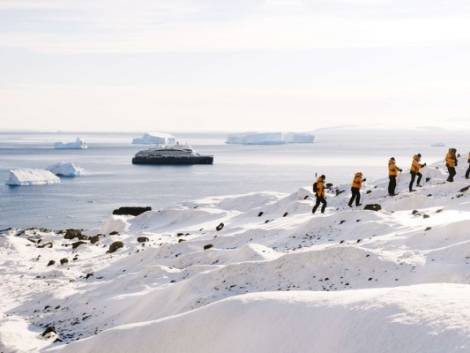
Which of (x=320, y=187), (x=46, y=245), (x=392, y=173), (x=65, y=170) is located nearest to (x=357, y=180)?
(x=320, y=187)

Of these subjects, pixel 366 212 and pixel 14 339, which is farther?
pixel 366 212

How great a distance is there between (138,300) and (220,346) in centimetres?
597

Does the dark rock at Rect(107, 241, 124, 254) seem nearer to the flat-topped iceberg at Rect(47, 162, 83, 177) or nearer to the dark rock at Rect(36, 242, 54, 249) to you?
the dark rock at Rect(36, 242, 54, 249)

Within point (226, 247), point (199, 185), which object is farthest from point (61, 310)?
point (199, 185)

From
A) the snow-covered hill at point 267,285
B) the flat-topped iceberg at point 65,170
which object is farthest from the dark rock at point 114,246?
the flat-topped iceberg at point 65,170

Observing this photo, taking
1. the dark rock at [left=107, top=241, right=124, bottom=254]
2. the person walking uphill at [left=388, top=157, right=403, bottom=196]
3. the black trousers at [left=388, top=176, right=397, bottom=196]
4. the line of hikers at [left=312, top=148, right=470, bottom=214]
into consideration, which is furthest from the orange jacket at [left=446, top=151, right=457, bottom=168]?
the dark rock at [left=107, top=241, right=124, bottom=254]

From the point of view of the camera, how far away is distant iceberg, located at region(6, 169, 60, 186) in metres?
84.8

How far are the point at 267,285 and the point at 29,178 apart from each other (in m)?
78.4

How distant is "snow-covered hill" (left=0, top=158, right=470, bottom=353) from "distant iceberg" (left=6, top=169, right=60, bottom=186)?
60.0 m

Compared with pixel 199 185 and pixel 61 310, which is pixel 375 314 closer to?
pixel 61 310

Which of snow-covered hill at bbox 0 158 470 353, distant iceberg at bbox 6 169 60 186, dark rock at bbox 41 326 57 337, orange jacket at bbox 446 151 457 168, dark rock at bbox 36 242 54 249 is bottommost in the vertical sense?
distant iceberg at bbox 6 169 60 186

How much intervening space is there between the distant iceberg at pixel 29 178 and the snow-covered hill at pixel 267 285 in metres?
60.0

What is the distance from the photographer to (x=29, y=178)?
85.5 meters

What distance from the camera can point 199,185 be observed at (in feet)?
280
